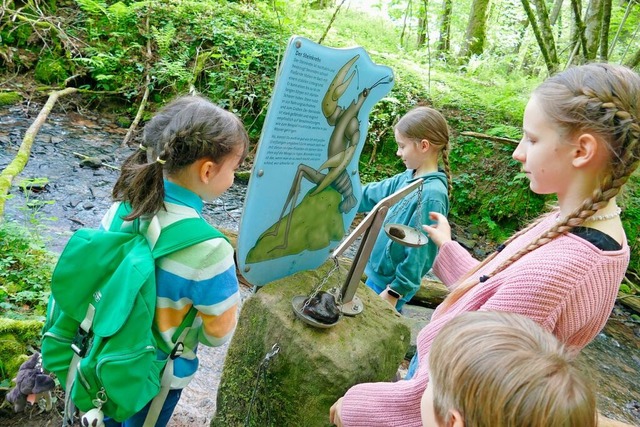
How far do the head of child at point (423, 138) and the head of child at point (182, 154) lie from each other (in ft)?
4.60

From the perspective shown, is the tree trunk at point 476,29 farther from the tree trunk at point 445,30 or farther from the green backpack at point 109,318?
the green backpack at point 109,318

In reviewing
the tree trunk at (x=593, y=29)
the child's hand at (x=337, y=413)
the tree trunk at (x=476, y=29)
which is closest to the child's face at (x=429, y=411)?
the child's hand at (x=337, y=413)

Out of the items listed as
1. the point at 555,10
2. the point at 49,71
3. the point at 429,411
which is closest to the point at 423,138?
the point at 429,411

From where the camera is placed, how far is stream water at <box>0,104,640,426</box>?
3566 millimetres

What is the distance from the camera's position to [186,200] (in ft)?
5.03

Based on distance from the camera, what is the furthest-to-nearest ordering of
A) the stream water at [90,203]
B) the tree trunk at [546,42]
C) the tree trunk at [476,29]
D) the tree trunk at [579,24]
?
the tree trunk at [476,29]
the tree trunk at [546,42]
the tree trunk at [579,24]
the stream water at [90,203]

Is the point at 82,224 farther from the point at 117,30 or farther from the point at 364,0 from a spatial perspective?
the point at 364,0

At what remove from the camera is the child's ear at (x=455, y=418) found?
2.86 ft

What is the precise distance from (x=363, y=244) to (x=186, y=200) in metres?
0.82

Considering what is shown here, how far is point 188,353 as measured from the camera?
64.1 inches

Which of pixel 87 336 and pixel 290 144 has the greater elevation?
pixel 290 144

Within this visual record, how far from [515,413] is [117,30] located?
372 inches

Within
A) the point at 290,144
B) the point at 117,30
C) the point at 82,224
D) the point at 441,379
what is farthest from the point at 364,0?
the point at 441,379

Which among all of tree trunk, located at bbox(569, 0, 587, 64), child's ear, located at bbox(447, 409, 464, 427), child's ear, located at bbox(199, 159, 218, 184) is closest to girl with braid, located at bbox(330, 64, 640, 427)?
child's ear, located at bbox(447, 409, 464, 427)
